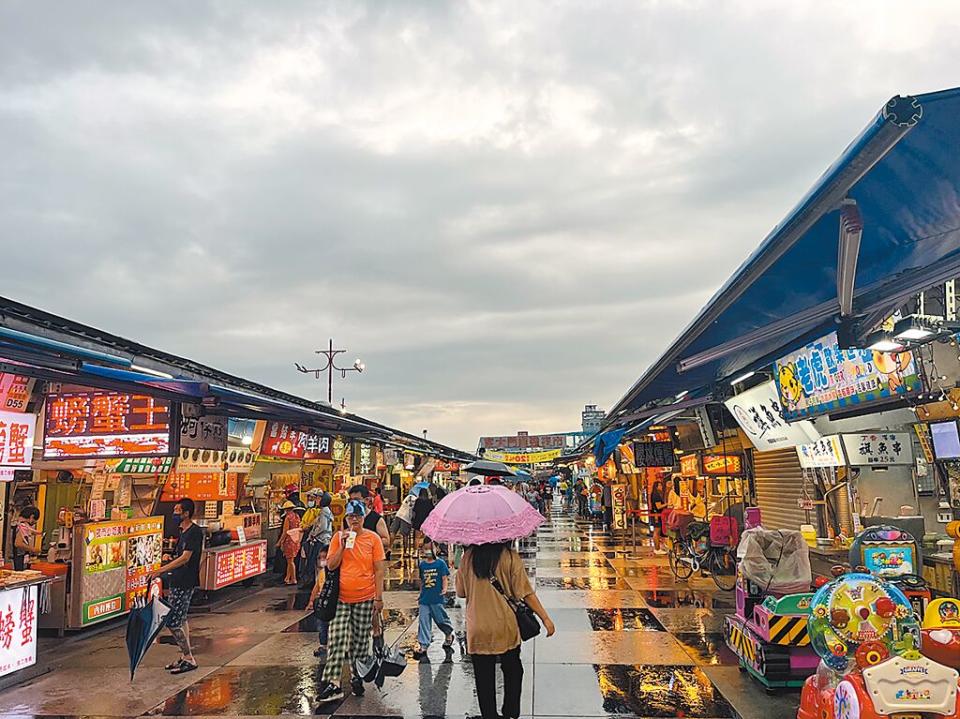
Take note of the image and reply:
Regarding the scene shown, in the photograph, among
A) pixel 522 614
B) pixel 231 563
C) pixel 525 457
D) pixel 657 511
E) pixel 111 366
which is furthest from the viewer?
pixel 525 457

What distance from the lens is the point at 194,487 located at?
48.4 feet

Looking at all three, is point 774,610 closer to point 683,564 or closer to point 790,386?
point 790,386

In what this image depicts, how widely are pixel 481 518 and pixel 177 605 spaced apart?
4.54 m

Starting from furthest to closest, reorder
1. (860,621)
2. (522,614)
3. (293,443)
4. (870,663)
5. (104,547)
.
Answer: (293,443), (104,547), (522,614), (860,621), (870,663)

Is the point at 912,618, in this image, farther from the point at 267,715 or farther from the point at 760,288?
the point at 267,715

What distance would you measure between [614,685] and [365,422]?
40.8 ft

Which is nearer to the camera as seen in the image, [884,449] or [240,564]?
[884,449]

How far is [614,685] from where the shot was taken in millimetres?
7418

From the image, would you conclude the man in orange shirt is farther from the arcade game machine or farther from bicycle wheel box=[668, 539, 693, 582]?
bicycle wheel box=[668, 539, 693, 582]

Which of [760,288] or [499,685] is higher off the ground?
[760,288]

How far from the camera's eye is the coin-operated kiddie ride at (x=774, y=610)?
7074mm

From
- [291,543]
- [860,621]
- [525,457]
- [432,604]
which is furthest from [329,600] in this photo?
[525,457]

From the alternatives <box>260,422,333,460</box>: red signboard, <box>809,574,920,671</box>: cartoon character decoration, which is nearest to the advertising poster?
<box>260,422,333,460</box>: red signboard

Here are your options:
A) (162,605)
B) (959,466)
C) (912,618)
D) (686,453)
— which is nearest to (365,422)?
(686,453)
